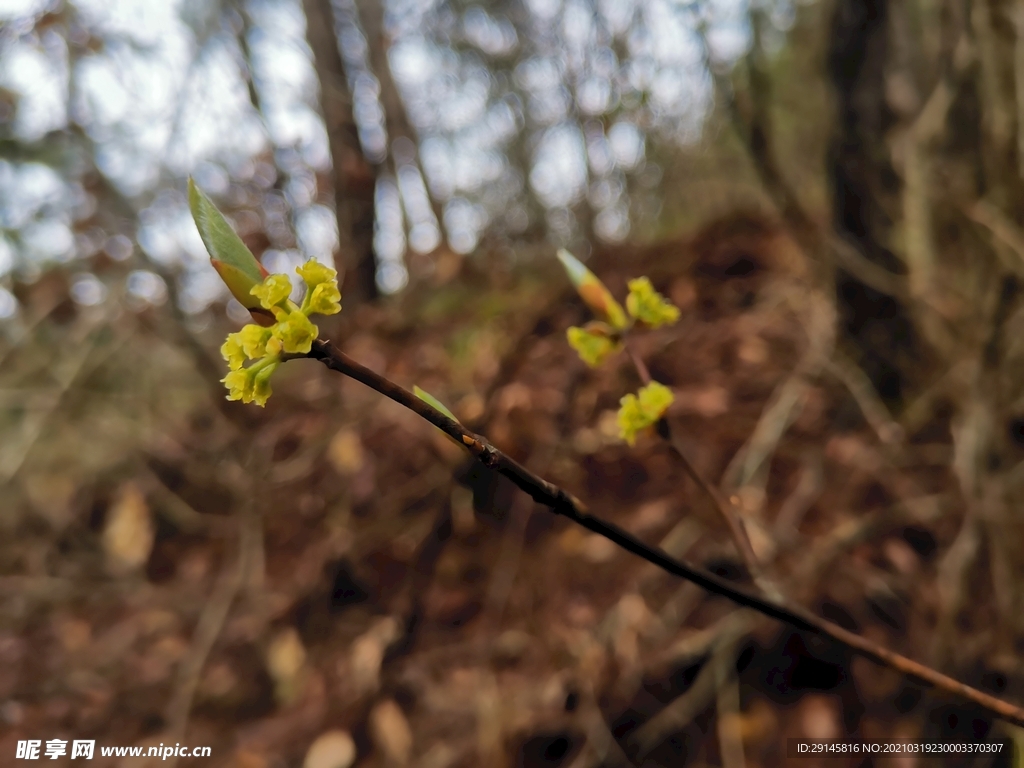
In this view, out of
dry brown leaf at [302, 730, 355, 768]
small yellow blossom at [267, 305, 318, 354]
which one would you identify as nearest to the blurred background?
dry brown leaf at [302, 730, 355, 768]

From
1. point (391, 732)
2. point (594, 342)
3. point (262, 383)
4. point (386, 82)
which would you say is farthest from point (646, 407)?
point (386, 82)

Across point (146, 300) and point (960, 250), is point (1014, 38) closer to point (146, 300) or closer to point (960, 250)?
point (960, 250)

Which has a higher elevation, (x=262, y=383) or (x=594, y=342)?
(x=262, y=383)

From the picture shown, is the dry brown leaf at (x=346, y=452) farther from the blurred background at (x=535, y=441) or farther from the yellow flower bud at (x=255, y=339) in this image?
the yellow flower bud at (x=255, y=339)

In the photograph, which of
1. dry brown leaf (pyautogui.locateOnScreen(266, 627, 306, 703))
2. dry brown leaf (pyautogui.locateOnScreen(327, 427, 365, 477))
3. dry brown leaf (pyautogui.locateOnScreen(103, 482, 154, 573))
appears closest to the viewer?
dry brown leaf (pyautogui.locateOnScreen(266, 627, 306, 703))

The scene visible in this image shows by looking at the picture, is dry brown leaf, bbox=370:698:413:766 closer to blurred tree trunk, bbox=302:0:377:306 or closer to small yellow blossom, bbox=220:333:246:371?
small yellow blossom, bbox=220:333:246:371

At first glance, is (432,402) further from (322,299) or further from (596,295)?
(596,295)

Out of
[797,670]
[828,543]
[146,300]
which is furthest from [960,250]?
[146,300]
